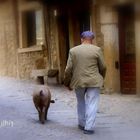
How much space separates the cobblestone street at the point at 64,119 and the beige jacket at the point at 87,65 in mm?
856

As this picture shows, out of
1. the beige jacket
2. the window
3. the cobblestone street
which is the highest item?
the window

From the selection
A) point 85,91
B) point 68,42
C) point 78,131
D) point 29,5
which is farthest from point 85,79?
point 29,5

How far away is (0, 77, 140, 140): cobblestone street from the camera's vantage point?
344 inches

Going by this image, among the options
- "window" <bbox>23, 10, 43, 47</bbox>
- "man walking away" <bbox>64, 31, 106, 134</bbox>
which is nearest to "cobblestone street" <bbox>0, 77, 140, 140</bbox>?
"man walking away" <bbox>64, 31, 106, 134</bbox>

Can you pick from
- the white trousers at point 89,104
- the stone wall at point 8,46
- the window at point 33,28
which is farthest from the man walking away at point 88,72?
the stone wall at point 8,46

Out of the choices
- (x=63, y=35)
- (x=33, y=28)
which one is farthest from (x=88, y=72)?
(x=33, y=28)

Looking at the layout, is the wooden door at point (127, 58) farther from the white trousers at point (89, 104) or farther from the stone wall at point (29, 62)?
the white trousers at point (89, 104)

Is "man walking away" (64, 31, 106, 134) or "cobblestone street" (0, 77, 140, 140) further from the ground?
"man walking away" (64, 31, 106, 134)

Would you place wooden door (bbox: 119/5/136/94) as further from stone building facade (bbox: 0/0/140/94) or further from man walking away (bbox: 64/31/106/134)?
man walking away (bbox: 64/31/106/134)

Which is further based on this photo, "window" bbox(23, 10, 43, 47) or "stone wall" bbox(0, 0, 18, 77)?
"stone wall" bbox(0, 0, 18, 77)

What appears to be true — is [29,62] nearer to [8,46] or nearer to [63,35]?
[8,46]

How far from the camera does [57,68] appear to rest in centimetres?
1786

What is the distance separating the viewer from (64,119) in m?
10.4

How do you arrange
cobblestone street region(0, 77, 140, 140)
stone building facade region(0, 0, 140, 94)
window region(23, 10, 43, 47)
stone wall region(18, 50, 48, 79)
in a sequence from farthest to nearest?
window region(23, 10, 43, 47) < stone wall region(18, 50, 48, 79) < stone building facade region(0, 0, 140, 94) < cobblestone street region(0, 77, 140, 140)
